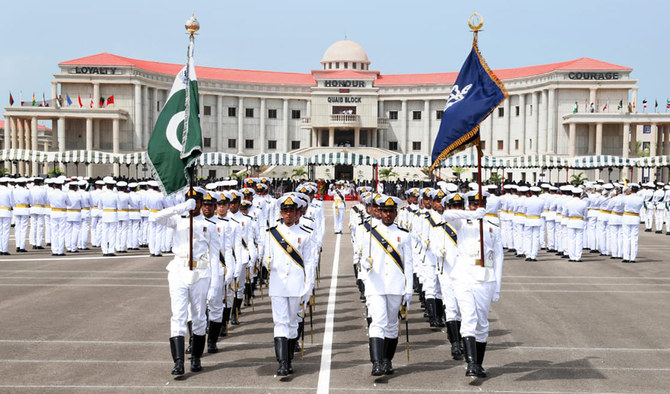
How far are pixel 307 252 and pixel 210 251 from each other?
4.11 feet

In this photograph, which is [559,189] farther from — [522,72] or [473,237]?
[522,72]

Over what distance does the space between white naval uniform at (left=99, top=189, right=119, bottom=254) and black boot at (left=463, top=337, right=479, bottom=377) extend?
1514 cm

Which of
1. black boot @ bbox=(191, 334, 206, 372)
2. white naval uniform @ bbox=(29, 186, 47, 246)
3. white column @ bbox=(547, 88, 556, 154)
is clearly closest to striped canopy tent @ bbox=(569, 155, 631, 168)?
white naval uniform @ bbox=(29, 186, 47, 246)

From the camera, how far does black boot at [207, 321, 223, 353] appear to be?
9320mm

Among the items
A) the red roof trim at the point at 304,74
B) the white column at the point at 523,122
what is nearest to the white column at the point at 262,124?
the red roof trim at the point at 304,74

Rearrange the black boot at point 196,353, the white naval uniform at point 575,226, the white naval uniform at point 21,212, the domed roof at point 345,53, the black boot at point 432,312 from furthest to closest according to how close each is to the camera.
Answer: the domed roof at point 345,53 < the white naval uniform at point 21,212 < the white naval uniform at point 575,226 < the black boot at point 432,312 < the black boot at point 196,353

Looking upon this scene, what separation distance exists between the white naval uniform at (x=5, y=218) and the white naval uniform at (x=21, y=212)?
0.94ft

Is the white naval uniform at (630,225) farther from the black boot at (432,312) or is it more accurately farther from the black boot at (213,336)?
the black boot at (213,336)

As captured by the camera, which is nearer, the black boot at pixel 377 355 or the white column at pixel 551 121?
the black boot at pixel 377 355

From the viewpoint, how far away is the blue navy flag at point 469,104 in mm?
9117

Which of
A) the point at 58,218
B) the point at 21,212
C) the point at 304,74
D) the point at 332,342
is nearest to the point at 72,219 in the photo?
the point at 58,218

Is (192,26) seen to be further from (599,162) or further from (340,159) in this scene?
(599,162)

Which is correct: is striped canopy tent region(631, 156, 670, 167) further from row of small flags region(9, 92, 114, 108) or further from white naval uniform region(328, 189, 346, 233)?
row of small flags region(9, 92, 114, 108)

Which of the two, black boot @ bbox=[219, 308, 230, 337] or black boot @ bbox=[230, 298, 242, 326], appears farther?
black boot @ bbox=[230, 298, 242, 326]
